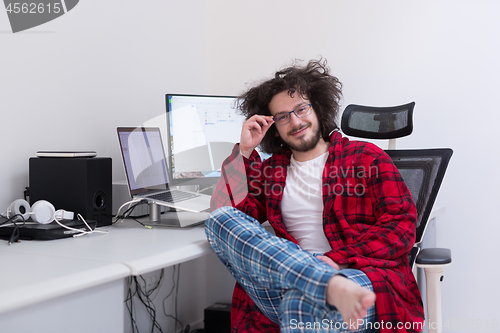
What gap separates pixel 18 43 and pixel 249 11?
1361 mm

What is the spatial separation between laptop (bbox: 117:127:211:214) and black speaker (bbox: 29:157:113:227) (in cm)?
13

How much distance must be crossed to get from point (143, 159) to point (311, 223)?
723mm

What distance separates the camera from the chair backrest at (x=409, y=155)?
1.54m

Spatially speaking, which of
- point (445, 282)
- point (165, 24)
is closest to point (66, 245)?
point (165, 24)

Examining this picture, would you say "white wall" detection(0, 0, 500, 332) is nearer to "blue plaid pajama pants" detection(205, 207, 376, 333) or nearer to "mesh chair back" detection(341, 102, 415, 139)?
"mesh chair back" detection(341, 102, 415, 139)

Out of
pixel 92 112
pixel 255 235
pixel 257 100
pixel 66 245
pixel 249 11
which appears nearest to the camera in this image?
pixel 255 235

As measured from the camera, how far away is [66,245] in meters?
1.26

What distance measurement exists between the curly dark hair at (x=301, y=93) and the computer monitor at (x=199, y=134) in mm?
173

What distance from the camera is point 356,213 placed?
144cm

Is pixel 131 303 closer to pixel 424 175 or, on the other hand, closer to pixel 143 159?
pixel 143 159

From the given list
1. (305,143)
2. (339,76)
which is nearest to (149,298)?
(305,143)

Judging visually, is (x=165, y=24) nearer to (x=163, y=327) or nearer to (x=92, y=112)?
(x=92, y=112)

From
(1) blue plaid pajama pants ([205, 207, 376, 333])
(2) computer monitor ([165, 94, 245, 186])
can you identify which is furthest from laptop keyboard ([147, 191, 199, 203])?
(1) blue plaid pajama pants ([205, 207, 376, 333])

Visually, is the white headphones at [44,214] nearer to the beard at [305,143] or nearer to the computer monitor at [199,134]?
the computer monitor at [199,134]
